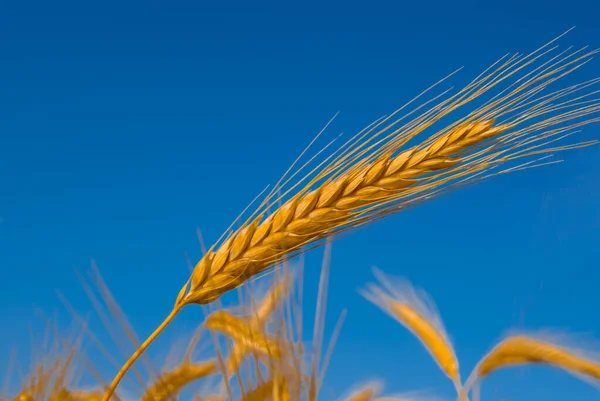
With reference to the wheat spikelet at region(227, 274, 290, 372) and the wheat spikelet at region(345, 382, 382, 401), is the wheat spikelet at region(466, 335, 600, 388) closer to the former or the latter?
the wheat spikelet at region(345, 382, 382, 401)

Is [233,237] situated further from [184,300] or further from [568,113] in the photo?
[568,113]

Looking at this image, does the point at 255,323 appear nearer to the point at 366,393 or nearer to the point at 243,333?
the point at 243,333

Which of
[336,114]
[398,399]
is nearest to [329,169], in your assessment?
[336,114]

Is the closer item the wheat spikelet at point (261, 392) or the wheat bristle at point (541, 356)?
the wheat spikelet at point (261, 392)

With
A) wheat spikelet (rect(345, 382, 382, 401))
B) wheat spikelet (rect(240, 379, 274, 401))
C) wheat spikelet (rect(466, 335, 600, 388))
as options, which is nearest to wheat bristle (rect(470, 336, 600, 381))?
wheat spikelet (rect(466, 335, 600, 388))

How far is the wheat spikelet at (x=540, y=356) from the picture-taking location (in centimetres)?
231

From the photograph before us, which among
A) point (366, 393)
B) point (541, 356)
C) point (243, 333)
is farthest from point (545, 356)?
point (243, 333)

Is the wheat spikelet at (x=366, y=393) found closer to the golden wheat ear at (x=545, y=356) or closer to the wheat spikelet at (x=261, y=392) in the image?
the golden wheat ear at (x=545, y=356)

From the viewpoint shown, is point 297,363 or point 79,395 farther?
point 79,395

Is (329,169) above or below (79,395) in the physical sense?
above

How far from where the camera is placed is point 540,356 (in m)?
2.32

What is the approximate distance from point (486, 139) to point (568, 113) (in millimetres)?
311

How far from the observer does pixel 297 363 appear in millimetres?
1396

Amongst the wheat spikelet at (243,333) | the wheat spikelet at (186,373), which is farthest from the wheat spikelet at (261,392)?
the wheat spikelet at (186,373)
